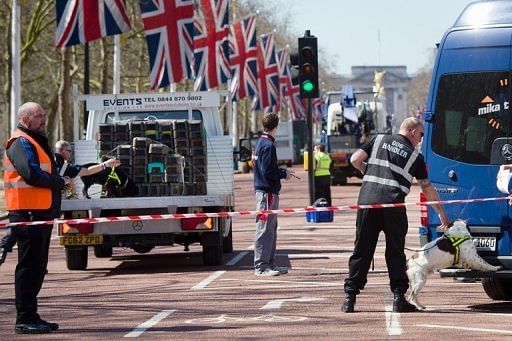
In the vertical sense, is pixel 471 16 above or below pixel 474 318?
above

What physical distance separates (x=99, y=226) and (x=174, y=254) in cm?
381

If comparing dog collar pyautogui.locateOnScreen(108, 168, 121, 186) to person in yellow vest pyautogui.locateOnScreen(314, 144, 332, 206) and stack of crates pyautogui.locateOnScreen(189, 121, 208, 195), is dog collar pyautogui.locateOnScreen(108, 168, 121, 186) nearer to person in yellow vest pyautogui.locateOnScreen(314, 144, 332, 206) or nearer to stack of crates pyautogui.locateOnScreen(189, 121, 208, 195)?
stack of crates pyautogui.locateOnScreen(189, 121, 208, 195)

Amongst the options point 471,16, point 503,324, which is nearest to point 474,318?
point 503,324

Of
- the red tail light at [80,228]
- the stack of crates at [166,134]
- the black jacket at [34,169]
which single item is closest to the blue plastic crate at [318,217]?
the stack of crates at [166,134]

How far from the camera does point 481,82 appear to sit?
1292 centimetres

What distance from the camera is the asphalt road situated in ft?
37.8

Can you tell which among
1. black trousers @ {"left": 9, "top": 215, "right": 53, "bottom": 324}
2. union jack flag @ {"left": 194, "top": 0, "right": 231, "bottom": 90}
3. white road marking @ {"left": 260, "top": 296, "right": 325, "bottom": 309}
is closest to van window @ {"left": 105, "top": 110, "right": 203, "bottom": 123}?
white road marking @ {"left": 260, "top": 296, "right": 325, "bottom": 309}

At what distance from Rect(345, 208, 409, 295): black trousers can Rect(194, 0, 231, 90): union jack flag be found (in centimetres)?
3493

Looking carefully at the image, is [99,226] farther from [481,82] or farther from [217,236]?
[481,82]

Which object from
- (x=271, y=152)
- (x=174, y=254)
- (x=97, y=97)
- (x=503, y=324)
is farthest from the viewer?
(x=174, y=254)

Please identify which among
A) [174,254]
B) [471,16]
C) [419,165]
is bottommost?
[174,254]

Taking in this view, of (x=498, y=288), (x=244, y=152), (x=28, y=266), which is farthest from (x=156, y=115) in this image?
(x=28, y=266)

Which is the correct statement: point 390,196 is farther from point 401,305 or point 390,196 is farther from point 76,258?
point 76,258

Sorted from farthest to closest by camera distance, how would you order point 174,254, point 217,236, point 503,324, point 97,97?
point 174,254
point 97,97
point 217,236
point 503,324
